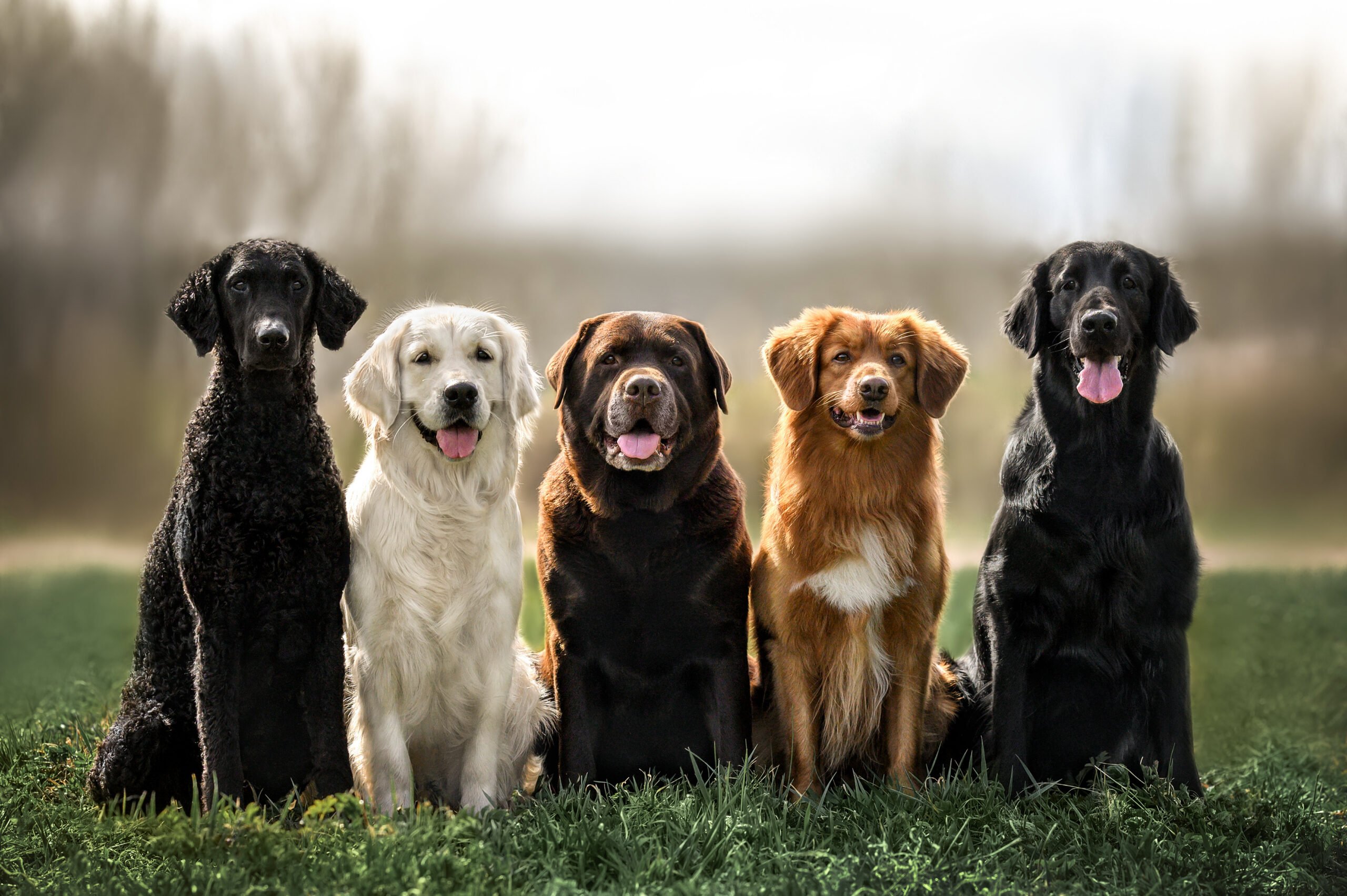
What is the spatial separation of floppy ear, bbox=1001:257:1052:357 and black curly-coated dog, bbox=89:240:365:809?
8.23ft

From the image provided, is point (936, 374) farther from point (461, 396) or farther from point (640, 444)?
point (461, 396)

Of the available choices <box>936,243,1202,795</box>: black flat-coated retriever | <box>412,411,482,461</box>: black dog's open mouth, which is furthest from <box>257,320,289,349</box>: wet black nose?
<box>936,243,1202,795</box>: black flat-coated retriever

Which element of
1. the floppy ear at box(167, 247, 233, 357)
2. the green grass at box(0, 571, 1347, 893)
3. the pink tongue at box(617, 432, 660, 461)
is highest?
the floppy ear at box(167, 247, 233, 357)

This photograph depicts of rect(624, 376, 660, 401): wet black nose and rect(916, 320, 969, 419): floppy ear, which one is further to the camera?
rect(916, 320, 969, 419): floppy ear

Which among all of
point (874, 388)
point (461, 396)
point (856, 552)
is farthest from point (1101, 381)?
point (461, 396)

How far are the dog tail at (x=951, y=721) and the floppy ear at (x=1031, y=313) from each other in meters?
1.36

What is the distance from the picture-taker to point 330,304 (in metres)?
3.67

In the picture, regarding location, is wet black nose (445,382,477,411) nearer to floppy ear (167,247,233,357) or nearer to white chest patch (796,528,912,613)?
floppy ear (167,247,233,357)

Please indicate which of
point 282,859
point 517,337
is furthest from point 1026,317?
point 282,859

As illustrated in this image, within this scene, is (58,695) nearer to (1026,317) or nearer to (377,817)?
(377,817)

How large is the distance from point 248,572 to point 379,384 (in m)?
0.80

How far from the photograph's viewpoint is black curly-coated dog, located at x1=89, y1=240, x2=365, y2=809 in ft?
11.1

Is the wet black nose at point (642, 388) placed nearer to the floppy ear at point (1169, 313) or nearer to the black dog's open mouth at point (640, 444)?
the black dog's open mouth at point (640, 444)

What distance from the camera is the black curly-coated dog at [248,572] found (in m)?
3.39
